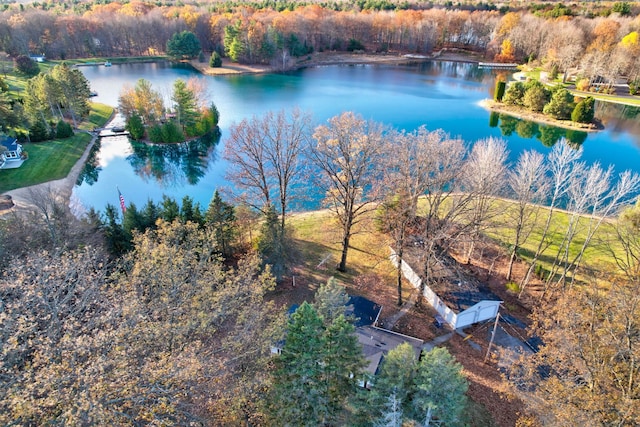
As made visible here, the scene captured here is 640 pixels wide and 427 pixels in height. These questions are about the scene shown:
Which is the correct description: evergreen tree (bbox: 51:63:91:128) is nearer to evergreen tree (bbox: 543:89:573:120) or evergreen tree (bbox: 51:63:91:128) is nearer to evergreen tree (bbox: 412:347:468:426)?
evergreen tree (bbox: 412:347:468:426)

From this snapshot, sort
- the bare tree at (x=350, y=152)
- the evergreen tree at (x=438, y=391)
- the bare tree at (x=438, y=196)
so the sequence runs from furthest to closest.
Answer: the bare tree at (x=350, y=152)
the bare tree at (x=438, y=196)
the evergreen tree at (x=438, y=391)

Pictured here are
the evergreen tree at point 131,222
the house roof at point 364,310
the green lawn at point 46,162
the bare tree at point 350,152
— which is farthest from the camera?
the green lawn at point 46,162

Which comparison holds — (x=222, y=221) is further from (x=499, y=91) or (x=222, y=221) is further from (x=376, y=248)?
(x=499, y=91)

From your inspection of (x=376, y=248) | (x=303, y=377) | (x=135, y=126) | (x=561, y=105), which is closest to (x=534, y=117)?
(x=561, y=105)

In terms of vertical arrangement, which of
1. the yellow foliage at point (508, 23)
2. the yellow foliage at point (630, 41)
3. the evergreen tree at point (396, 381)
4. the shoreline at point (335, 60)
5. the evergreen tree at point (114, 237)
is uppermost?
the yellow foliage at point (508, 23)

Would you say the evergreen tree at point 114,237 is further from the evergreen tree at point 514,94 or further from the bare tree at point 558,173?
the evergreen tree at point 514,94

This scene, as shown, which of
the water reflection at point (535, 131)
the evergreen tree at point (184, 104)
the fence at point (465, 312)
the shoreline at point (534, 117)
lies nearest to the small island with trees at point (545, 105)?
the shoreline at point (534, 117)
